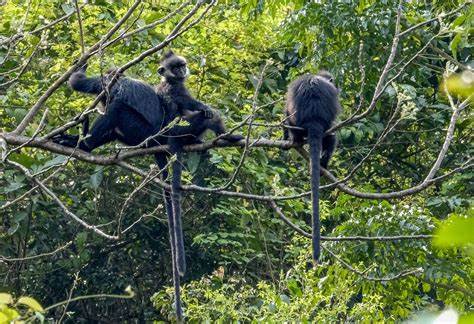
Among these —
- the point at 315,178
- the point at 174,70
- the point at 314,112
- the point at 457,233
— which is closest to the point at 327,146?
the point at 314,112

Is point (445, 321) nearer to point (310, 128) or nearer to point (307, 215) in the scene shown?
point (310, 128)

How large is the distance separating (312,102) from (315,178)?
0.83 m

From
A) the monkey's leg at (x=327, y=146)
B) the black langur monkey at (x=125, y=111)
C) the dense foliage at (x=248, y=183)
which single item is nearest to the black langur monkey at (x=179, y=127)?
the black langur monkey at (x=125, y=111)

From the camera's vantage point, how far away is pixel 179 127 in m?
5.49

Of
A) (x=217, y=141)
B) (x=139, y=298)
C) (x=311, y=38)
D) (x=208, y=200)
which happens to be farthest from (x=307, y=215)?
(x=217, y=141)

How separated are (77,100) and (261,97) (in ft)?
6.08

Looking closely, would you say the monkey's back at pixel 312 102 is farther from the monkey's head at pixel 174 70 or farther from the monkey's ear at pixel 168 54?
the monkey's ear at pixel 168 54

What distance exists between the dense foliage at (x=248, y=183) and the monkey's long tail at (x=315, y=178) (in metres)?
0.60

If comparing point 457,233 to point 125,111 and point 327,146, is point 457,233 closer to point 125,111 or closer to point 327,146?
point 327,146

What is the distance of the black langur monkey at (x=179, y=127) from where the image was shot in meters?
4.80

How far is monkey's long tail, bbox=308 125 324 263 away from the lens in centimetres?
→ 437

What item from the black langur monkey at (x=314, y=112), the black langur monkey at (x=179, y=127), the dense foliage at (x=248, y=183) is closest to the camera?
the black langur monkey at (x=179, y=127)

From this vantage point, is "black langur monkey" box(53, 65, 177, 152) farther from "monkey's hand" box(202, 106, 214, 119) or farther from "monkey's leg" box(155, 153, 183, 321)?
"monkey's hand" box(202, 106, 214, 119)

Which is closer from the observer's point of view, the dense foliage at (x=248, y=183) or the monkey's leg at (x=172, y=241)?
the monkey's leg at (x=172, y=241)
